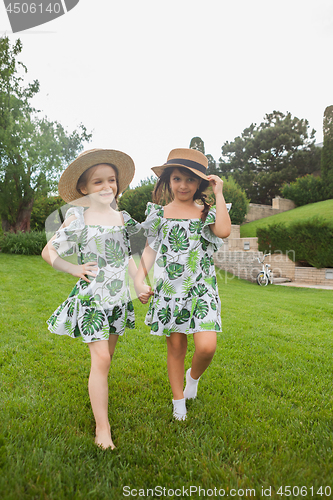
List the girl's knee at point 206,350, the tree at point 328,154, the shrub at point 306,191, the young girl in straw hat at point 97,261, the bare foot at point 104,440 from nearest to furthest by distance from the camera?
1. the bare foot at point 104,440
2. the young girl in straw hat at point 97,261
3. the girl's knee at point 206,350
4. the tree at point 328,154
5. the shrub at point 306,191

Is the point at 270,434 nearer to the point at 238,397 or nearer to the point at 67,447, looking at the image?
the point at 238,397

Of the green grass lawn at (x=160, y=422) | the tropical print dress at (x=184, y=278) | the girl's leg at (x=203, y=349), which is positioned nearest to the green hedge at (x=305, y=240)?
the green grass lawn at (x=160, y=422)

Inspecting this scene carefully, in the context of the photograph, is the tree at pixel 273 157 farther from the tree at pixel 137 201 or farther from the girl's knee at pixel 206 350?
the girl's knee at pixel 206 350

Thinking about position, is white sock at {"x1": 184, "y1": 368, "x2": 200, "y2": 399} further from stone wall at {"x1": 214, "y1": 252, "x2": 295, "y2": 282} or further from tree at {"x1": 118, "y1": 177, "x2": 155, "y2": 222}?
tree at {"x1": 118, "y1": 177, "x2": 155, "y2": 222}

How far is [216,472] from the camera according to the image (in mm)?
1601

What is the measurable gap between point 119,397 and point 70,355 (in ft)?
3.69

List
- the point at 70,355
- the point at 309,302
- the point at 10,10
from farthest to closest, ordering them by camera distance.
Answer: the point at 309,302, the point at 70,355, the point at 10,10

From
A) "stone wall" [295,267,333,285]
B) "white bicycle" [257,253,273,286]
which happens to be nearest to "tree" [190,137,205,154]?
"stone wall" [295,267,333,285]

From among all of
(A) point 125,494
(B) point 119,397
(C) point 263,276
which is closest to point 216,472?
(A) point 125,494

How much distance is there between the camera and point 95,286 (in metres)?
2.04

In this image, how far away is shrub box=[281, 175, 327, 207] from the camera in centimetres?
2072

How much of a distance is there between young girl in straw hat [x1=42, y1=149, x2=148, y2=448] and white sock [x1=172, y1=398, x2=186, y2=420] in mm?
517

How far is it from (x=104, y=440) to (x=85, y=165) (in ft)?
5.74

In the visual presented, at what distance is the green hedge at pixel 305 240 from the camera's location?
11.2 metres
